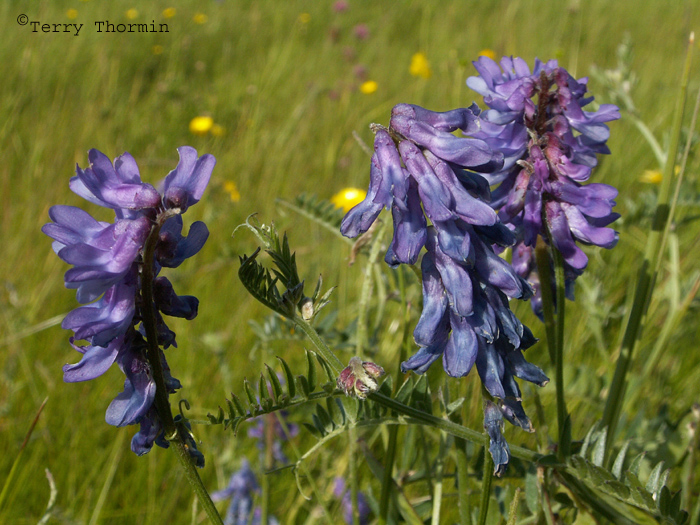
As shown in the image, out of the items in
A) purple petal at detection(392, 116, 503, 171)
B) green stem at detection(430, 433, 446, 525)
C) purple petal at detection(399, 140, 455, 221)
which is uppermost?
purple petal at detection(392, 116, 503, 171)

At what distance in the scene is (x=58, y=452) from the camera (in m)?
1.84

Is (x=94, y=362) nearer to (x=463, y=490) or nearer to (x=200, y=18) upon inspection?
(x=463, y=490)

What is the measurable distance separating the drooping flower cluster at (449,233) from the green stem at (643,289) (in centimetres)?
41

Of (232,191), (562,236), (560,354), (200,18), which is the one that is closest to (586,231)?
(562,236)

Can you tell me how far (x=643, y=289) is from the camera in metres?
1.17

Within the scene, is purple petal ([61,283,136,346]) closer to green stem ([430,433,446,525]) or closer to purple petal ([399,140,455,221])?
purple petal ([399,140,455,221])

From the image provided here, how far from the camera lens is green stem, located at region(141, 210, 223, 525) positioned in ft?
2.28

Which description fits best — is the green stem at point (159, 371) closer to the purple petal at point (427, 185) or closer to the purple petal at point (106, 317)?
the purple petal at point (106, 317)

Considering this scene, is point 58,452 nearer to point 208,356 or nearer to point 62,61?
point 208,356

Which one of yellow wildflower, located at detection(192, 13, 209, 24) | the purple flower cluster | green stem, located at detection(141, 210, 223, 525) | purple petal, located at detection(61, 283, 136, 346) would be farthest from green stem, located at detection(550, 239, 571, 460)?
yellow wildflower, located at detection(192, 13, 209, 24)

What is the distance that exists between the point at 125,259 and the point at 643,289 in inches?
36.7

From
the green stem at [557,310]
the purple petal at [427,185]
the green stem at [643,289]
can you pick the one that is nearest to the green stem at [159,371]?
the purple petal at [427,185]

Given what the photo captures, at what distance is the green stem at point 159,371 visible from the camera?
696 millimetres

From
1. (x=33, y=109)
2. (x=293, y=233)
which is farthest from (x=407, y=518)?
(x=33, y=109)
